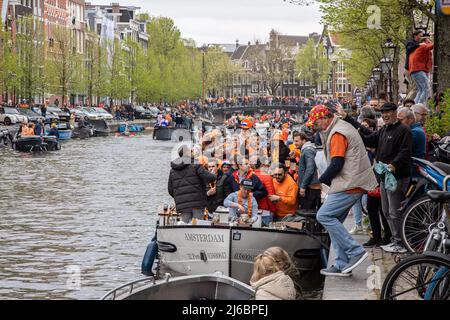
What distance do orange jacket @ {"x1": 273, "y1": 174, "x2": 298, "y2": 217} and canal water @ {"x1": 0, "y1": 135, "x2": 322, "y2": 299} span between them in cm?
135

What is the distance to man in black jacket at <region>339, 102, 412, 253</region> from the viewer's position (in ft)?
45.3

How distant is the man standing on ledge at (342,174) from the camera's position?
12828mm

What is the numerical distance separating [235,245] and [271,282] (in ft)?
23.8

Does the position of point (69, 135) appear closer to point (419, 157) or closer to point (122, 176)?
point (122, 176)


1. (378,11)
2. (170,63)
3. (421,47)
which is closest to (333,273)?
(421,47)

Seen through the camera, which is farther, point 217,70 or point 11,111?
point 217,70

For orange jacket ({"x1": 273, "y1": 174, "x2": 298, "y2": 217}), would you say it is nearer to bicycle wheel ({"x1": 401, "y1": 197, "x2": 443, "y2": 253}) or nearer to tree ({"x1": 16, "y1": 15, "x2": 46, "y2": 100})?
bicycle wheel ({"x1": 401, "y1": 197, "x2": 443, "y2": 253})

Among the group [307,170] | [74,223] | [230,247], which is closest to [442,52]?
[307,170]

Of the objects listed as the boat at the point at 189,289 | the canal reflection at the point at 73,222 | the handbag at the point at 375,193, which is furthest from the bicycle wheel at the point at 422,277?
the canal reflection at the point at 73,222

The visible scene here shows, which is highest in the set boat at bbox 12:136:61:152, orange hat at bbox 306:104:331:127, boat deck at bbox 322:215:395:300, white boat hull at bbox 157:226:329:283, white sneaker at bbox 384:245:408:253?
orange hat at bbox 306:104:331:127

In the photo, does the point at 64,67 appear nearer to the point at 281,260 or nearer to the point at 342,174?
the point at 342,174

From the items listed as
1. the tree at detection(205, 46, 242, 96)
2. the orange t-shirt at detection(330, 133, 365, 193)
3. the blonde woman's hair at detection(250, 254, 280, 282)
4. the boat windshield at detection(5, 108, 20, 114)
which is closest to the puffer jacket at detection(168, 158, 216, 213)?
the orange t-shirt at detection(330, 133, 365, 193)

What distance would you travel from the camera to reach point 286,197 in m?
18.0

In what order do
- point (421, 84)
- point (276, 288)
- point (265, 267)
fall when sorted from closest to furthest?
1. point (276, 288)
2. point (265, 267)
3. point (421, 84)
